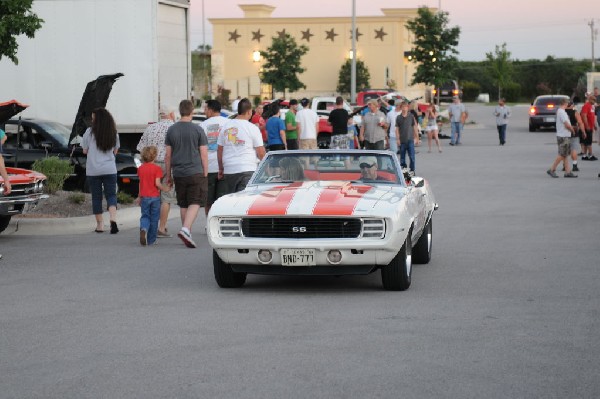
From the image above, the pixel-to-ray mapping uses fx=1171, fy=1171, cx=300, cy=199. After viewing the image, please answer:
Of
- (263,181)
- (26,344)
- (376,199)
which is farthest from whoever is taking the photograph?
(263,181)

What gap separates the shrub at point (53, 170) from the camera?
18.8 metres

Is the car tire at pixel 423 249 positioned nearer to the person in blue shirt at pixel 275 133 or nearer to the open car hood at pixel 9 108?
the open car hood at pixel 9 108

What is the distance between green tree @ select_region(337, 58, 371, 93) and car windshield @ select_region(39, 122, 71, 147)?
57.2 meters

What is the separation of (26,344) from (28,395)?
1.59 m

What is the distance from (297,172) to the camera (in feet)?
39.4

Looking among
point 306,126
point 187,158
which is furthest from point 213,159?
point 306,126

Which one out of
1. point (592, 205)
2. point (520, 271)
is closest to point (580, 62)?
point (592, 205)

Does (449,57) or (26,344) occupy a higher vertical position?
(449,57)

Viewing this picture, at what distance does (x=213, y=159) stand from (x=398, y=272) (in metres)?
Answer: 5.37

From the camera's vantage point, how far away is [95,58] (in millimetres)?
23016

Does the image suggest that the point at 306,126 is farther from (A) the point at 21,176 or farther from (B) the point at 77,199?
(A) the point at 21,176

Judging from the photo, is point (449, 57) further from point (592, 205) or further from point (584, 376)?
point (584, 376)

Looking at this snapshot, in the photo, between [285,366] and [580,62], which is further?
[580,62]

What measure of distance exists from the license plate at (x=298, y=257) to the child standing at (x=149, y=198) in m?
4.54
